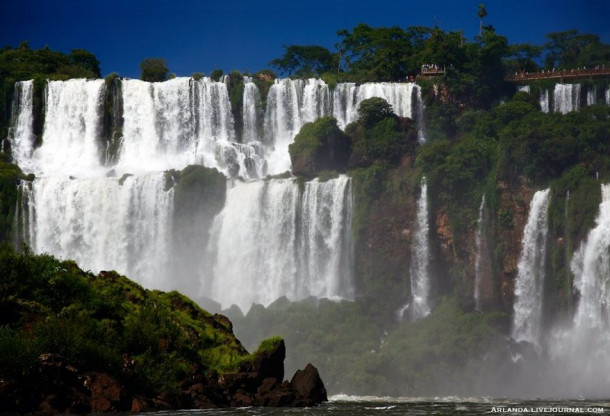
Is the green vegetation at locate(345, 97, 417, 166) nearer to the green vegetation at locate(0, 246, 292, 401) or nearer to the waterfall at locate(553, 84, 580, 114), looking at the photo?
the waterfall at locate(553, 84, 580, 114)

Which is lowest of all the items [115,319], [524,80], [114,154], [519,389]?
[519,389]

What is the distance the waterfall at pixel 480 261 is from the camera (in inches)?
3086

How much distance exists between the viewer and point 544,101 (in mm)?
95875

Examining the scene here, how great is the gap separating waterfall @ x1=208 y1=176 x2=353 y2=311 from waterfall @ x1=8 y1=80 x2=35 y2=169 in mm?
21639

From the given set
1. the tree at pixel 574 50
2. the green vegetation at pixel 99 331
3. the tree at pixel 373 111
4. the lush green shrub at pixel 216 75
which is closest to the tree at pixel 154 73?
the lush green shrub at pixel 216 75

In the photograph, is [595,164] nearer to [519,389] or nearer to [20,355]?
[519,389]

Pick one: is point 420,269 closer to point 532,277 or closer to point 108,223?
point 532,277

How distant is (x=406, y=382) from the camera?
69688 mm

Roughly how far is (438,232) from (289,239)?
11002mm

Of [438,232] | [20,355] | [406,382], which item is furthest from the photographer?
[438,232]

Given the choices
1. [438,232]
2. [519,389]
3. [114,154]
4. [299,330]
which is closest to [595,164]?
[438,232]

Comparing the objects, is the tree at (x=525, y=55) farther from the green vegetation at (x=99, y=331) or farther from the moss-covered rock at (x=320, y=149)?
the green vegetation at (x=99, y=331)

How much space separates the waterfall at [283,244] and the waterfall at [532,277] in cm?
1246

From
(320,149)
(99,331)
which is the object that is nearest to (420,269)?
(320,149)
